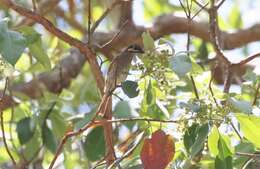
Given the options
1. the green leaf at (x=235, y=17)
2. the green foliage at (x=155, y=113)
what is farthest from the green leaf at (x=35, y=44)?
the green leaf at (x=235, y=17)

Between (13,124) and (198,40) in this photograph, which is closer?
(13,124)

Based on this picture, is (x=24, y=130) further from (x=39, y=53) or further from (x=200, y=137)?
(x=200, y=137)

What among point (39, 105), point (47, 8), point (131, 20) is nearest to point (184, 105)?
point (39, 105)

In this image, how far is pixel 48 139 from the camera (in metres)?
1.75

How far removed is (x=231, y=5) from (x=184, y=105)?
5.02 feet

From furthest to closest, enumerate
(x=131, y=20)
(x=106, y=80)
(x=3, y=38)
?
(x=131, y=20), (x=106, y=80), (x=3, y=38)

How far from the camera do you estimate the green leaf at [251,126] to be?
118 cm

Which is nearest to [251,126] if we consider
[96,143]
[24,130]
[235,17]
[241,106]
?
[241,106]

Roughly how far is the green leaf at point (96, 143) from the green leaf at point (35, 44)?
0.21m

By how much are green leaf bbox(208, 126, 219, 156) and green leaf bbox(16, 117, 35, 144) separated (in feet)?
2.02

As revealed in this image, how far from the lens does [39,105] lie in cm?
185

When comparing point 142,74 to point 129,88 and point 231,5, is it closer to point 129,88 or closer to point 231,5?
point 129,88

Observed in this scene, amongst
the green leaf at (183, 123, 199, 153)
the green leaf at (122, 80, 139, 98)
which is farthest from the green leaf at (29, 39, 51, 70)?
the green leaf at (183, 123, 199, 153)

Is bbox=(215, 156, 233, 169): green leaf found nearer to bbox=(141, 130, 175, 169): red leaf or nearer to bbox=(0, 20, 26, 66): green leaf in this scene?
bbox=(141, 130, 175, 169): red leaf
